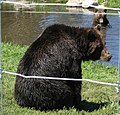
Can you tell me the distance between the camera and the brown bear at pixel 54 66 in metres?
5.82

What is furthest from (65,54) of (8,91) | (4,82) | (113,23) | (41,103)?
(113,23)

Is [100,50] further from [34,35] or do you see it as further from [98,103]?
[34,35]

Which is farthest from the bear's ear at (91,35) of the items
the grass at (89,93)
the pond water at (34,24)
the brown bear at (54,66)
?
the pond water at (34,24)

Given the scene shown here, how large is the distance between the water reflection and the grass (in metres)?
2.75

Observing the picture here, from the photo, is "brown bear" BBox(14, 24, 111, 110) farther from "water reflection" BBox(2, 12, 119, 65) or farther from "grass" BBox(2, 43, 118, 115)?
"water reflection" BBox(2, 12, 119, 65)

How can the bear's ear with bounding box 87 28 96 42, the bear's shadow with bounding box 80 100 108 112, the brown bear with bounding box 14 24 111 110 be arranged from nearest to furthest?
the brown bear with bounding box 14 24 111 110, the bear's ear with bounding box 87 28 96 42, the bear's shadow with bounding box 80 100 108 112

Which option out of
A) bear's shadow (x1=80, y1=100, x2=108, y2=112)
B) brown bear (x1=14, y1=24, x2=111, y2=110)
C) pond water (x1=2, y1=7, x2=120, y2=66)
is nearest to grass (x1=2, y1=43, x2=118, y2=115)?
bear's shadow (x1=80, y1=100, x2=108, y2=112)

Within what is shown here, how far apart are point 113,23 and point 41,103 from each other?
10.6m

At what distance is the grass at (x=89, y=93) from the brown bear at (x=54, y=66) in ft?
0.49

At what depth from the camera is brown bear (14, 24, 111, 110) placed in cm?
582

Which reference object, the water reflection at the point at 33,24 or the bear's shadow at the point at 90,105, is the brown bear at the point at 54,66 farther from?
the water reflection at the point at 33,24

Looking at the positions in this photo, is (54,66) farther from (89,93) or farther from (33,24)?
(33,24)

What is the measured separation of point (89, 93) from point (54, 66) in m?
1.37

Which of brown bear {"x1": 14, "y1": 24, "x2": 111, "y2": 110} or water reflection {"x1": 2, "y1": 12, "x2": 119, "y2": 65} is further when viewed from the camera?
water reflection {"x1": 2, "y1": 12, "x2": 119, "y2": 65}
